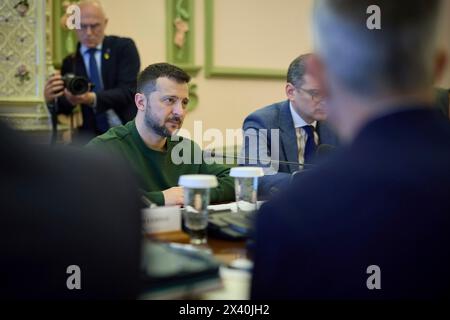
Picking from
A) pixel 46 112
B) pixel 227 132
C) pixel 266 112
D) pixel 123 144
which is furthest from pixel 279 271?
pixel 227 132

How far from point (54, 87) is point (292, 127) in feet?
3.96

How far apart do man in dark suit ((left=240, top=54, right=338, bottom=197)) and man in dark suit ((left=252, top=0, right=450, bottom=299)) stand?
163 cm

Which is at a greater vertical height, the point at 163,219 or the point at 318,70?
the point at 318,70

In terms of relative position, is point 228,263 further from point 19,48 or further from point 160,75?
point 19,48

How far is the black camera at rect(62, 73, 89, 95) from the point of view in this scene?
2771 millimetres

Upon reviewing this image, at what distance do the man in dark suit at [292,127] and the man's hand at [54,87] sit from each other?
3.18 ft

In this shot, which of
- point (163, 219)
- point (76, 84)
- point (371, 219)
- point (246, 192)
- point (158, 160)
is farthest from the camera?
point (76, 84)

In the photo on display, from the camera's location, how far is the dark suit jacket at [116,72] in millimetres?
2928

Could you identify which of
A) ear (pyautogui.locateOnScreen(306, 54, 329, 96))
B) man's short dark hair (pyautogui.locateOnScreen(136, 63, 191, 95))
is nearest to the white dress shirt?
man's short dark hair (pyautogui.locateOnScreen(136, 63, 191, 95))

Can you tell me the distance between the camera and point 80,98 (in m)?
2.79

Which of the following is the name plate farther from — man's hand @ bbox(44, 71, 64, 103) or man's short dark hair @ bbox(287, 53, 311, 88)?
man's hand @ bbox(44, 71, 64, 103)

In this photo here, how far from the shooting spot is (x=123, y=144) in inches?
85.3

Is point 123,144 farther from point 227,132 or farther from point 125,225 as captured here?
point 227,132

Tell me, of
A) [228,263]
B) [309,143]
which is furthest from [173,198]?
[309,143]
